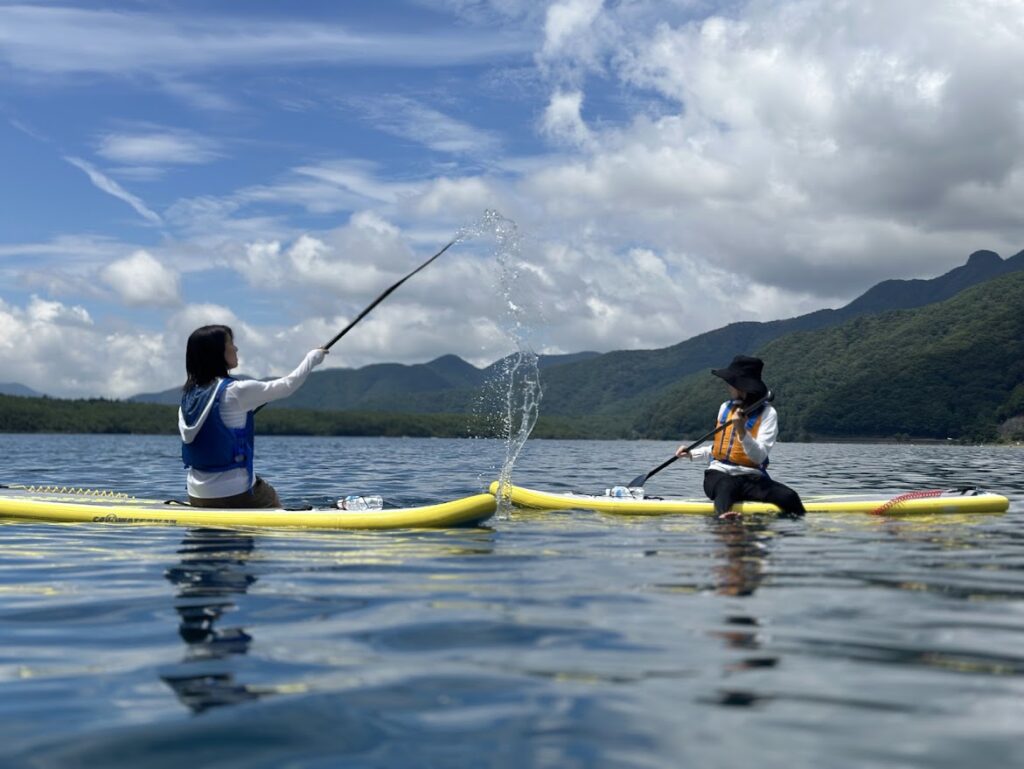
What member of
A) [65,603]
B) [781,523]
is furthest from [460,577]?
[781,523]

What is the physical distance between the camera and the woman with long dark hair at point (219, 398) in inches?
377

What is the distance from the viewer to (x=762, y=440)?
12.0 metres

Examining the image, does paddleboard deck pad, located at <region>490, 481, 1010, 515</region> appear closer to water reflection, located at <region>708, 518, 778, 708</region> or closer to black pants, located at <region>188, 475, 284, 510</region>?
water reflection, located at <region>708, 518, 778, 708</region>

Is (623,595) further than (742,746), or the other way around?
(623,595)

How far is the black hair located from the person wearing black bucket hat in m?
5.91

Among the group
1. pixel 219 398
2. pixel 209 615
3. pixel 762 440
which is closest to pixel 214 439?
pixel 219 398

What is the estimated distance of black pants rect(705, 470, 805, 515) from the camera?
12.1 m

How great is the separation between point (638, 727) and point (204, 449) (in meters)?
7.53

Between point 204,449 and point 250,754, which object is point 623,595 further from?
point 204,449

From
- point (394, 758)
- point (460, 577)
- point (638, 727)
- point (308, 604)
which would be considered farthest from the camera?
point (460, 577)

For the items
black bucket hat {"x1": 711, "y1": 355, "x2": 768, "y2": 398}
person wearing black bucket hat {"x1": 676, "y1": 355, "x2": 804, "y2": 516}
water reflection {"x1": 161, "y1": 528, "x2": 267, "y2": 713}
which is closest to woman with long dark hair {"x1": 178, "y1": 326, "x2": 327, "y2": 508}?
water reflection {"x1": 161, "y1": 528, "x2": 267, "y2": 713}

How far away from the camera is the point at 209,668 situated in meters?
4.36

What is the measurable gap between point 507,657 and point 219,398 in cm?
607

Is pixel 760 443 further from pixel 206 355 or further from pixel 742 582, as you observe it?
pixel 206 355
